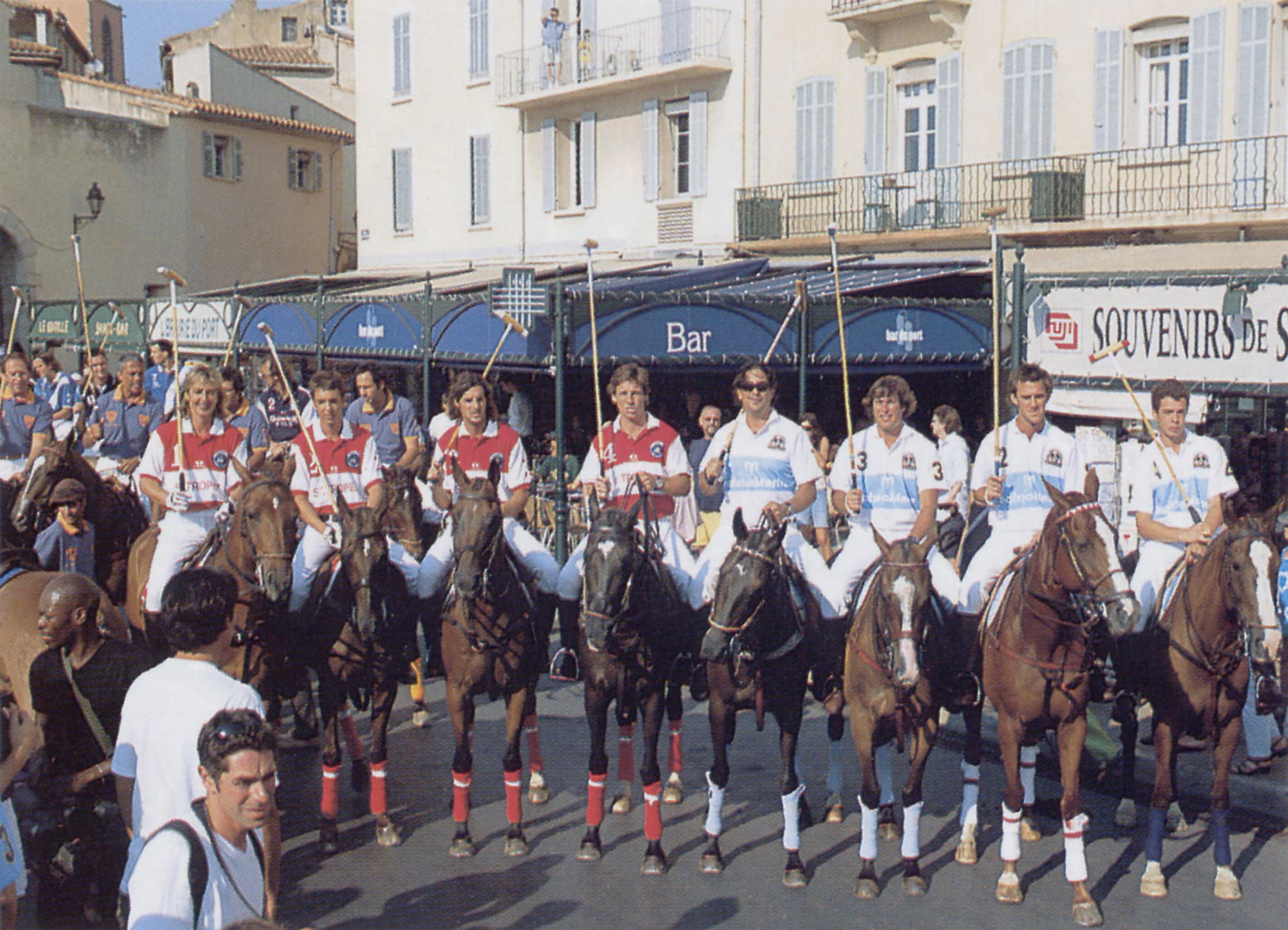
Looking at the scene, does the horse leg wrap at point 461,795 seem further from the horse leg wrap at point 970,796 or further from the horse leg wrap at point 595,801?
the horse leg wrap at point 970,796

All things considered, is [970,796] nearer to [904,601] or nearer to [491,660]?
[904,601]

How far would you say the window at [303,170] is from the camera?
132 ft

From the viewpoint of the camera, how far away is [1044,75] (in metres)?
21.3

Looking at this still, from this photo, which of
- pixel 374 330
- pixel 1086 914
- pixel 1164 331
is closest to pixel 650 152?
pixel 374 330

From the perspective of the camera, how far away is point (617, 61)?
2764 centimetres

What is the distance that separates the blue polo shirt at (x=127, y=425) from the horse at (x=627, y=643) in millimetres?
7148

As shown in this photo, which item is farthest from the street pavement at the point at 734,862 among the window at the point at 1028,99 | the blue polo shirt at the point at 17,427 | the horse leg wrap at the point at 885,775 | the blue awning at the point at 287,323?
the window at the point at 1028,99

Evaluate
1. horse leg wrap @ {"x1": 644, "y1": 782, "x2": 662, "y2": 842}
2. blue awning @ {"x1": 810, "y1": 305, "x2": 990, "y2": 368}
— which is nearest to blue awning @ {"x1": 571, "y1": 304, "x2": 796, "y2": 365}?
blue awning @ {"x1": 810, "y1": 305, "x2": 990, "y2": 368}

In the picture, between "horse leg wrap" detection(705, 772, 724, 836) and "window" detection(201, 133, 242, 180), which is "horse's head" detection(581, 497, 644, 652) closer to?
"horse leg wrap" detection(705, 772, 724, 836)

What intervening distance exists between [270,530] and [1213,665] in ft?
16.8

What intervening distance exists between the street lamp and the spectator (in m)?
26.2

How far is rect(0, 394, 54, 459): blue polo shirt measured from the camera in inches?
493

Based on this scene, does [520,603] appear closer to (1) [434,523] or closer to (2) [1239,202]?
(1) [434,523]

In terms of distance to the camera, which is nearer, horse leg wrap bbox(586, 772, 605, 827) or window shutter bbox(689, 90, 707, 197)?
horse leg wrap bbox(586, 772, 605, 827)
